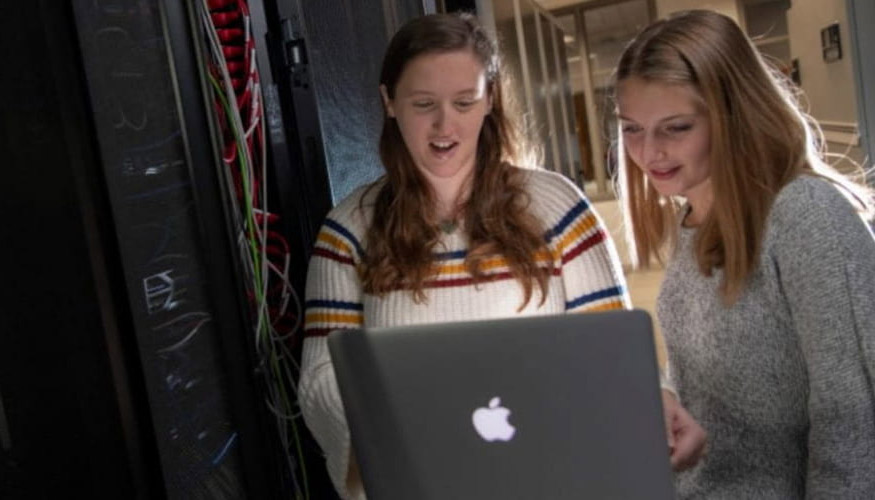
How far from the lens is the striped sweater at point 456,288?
4.16 ft

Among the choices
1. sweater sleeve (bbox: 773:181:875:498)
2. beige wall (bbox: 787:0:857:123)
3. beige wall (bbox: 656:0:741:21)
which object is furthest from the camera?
beige wall (bbox: 656:0:741:21)

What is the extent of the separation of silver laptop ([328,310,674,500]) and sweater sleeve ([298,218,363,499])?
465mm

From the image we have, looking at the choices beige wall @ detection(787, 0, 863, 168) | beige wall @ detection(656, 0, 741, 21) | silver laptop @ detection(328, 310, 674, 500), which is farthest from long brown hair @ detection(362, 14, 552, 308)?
beige wall @ detection(656, 0, 741, 21)

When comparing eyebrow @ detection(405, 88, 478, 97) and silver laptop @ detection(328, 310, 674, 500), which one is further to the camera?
eyebrow @ detection(405, 88, 478, 97)

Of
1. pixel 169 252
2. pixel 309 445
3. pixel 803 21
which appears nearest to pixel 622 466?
pixel 169 252

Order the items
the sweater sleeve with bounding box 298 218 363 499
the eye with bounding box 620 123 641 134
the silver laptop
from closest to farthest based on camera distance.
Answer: the silver laptop → the eye with bounding box 620 123 641 134 → the sweater sleeve with bounding box 298 218 363 499

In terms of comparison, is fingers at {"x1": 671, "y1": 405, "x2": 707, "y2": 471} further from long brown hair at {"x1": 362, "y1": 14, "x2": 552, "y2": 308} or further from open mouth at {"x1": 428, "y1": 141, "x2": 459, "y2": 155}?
open mouth at {"x1": 428, "y1": 141, "x2": 459, "y2": 155}

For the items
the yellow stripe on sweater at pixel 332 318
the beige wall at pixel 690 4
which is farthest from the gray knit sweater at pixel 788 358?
the beige wall at pixel 690 4

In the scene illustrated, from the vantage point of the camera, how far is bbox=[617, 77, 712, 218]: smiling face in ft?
3.45

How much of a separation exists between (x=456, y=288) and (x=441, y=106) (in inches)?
10.6

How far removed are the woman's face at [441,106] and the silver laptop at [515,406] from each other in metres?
0.58

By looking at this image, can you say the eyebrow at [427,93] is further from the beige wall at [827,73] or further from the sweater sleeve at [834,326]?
the beige wall at [827,73]

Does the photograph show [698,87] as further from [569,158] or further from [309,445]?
[569,158]

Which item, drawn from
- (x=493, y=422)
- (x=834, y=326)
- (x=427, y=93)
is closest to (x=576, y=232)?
(x=427, y=93)
